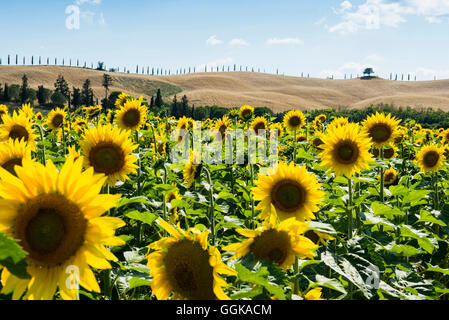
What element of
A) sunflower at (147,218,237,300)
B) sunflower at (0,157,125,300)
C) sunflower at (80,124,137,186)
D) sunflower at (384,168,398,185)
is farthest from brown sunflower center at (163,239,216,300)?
sunflower at (384,168,398,185)

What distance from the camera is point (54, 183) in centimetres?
141

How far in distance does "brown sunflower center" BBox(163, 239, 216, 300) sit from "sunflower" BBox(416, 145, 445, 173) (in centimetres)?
533

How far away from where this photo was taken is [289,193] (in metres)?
2.73

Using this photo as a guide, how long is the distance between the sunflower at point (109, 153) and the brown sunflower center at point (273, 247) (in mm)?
1583

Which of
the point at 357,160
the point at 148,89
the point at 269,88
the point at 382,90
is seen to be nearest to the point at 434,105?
the point at 382,90

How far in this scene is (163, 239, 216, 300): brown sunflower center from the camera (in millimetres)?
1696

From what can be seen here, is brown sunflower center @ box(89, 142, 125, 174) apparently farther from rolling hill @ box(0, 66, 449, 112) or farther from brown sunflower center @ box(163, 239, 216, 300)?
rolling hill @ box(0, 66, 449, 112)

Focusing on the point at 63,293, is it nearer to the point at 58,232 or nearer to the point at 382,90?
the point at 58,232

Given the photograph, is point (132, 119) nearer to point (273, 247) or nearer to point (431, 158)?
point (273, 247)

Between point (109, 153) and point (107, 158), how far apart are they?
2.0 inches
